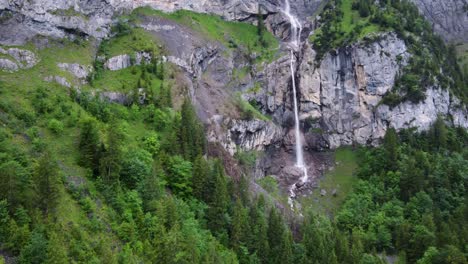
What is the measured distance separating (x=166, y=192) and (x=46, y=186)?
2254cm

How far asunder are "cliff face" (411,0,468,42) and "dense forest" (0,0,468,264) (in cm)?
6348

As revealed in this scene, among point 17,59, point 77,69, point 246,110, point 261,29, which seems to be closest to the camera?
point 17,59

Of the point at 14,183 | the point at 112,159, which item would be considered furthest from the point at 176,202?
the point at 14,183

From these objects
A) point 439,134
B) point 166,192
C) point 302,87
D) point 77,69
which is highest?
point 77,69

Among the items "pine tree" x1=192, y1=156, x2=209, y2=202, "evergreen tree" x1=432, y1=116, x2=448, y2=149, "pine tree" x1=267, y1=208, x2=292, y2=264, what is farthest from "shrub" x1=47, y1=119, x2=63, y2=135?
"evergreen tree" x1=432, y1=116, x2=448, y2=149

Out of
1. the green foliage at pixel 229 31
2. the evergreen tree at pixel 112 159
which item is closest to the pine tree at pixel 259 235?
the evergreen tree at pixel 112 159

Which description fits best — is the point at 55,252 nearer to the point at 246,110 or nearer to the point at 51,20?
the point at 51,20

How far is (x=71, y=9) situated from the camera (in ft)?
324

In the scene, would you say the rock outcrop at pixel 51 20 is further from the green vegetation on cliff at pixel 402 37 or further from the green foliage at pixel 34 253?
the green vegetation on cliff at pixel 402 37

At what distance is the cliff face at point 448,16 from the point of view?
166750 millimetres

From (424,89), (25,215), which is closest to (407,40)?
(424,89)

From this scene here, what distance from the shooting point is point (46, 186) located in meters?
53.5

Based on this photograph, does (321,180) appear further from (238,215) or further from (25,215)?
(25,215)

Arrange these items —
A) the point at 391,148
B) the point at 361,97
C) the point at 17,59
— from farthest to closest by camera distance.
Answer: the point at 361,97 → the point at 391,148 → the point at 17,59
